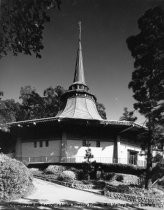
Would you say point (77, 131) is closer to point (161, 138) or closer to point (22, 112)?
point (161, 138)

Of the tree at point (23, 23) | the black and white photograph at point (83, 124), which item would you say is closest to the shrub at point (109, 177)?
the black and white photograph at point (83, 124)

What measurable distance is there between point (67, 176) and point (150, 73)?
10.4 metres

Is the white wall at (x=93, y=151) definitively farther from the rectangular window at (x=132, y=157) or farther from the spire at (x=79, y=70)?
the spire at (x=79, y=70)

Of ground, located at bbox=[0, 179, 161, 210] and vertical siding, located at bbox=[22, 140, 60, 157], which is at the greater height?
vertical siding, located at bbox=[22, 140, 60, 157]

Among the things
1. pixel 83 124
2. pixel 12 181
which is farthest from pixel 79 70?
pixel 12 181

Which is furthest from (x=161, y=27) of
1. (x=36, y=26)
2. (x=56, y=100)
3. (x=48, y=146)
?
(x=56, y=100)

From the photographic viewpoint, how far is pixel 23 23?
7199 millimetres

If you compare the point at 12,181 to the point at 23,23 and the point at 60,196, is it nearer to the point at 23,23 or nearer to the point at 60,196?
the point at 60,196

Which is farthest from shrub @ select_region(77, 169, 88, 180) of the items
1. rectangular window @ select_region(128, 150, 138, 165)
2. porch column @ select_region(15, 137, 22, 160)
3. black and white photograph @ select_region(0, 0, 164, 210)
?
porch column @ select_region(15, 137, 22, 160)

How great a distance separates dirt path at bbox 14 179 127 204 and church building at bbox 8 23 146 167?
1059 centimetres

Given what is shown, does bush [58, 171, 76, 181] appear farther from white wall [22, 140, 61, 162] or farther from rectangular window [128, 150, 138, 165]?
rectangular window [128, 150, 138, 165]

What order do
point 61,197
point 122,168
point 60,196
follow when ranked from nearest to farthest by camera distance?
point 61,197
point 60,196
point 122,168

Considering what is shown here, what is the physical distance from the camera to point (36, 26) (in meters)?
7.08

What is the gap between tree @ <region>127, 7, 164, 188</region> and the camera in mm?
17094
